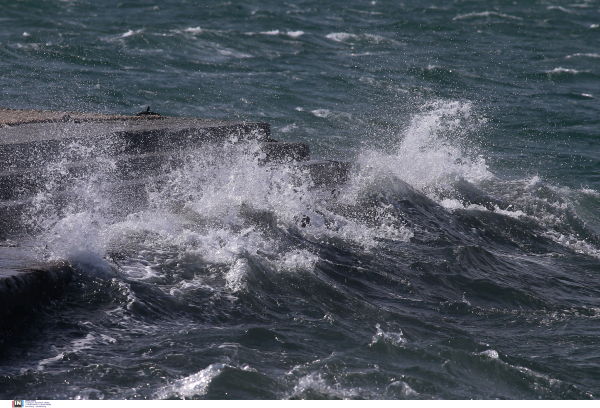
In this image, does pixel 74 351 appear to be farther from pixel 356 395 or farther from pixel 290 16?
pixel 290 16

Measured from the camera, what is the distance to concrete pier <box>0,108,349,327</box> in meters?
4.46

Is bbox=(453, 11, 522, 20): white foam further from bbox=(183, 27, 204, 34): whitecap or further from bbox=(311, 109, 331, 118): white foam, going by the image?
bbox=(311, 109, 331, 118): white foam

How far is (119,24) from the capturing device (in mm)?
18750

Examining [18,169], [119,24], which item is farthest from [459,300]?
[119,24]

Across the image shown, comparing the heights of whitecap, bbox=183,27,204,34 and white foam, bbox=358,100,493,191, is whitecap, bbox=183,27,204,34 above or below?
above

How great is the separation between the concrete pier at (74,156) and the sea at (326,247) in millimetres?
169

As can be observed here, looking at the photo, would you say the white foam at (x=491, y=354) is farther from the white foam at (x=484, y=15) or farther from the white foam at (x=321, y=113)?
the white foam at (x=484, y=15)

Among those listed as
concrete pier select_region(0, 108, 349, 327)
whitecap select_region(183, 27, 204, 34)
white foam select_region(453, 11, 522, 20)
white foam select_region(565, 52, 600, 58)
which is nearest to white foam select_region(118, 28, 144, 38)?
whitecap select_region(183, 27, 204, 34)

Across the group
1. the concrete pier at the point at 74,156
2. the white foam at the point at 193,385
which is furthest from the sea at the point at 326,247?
the concrete pier at the point at 74,156

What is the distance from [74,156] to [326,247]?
2877 mm

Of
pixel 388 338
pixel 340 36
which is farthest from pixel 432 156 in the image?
pixel 340 36

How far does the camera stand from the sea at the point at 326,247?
4031 millimetres

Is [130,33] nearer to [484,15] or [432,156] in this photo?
[432,156]

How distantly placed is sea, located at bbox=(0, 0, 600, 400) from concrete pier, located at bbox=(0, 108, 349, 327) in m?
0.17
